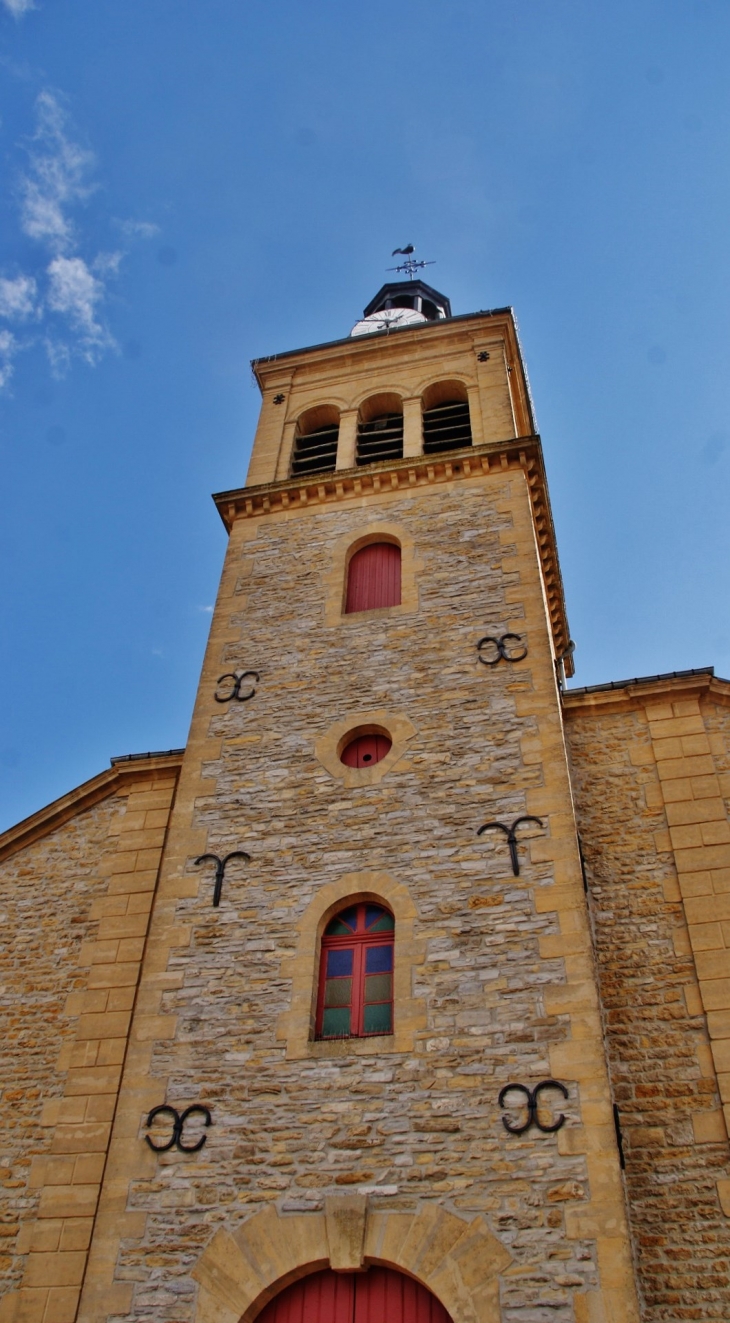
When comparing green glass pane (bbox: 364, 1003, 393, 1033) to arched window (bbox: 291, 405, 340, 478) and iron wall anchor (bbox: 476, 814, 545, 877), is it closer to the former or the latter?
iron wall anchor (bbox: 476, 814, 545, 877)

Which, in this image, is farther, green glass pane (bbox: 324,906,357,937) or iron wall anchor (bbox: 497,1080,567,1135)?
green glass pane (bbox: 324,906,357,937)

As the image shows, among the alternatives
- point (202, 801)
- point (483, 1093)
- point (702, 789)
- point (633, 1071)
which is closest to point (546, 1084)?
point (483, 1093)

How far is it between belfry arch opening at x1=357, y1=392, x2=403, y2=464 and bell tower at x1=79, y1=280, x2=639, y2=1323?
49.9 inches

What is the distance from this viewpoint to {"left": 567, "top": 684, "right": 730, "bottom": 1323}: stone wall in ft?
25.4

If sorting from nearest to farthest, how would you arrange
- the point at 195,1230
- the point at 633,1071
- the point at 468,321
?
the point at 195,1230 → the point at 633,1071 → the point at 468,321

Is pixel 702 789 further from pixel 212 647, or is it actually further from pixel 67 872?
pixel 67 872

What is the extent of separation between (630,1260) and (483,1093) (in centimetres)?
148

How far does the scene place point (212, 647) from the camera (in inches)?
496

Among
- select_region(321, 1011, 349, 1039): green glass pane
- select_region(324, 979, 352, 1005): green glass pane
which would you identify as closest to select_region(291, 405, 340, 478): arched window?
select_region(324, 979, 352, 1005): green glass pane

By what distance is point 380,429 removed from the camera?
16.0 metres

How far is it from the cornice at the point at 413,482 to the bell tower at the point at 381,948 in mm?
42

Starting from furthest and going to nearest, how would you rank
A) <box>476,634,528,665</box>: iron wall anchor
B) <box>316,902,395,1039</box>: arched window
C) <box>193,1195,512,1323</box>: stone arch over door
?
1. <box>476,634,528,665</box>: iron wall anchor
2. <box>316,902,395,1039</box>: arched window
3. <box>193,1195,512,1323</box>: stone arch over door

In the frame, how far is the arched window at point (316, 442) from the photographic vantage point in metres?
15.6

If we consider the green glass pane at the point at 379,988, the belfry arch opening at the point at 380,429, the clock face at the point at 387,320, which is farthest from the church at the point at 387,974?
the clock face at the point at 387,320
